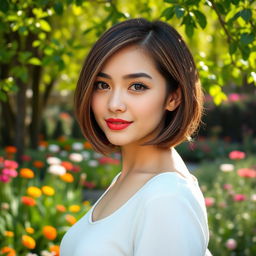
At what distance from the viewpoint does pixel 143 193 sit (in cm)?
148

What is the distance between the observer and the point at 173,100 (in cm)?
164

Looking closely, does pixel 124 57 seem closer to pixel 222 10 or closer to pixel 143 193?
pixel 143 193

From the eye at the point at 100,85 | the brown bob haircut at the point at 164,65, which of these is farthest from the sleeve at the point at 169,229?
the eye at the point at 100,85

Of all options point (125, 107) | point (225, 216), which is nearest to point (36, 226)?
point (225, 216)

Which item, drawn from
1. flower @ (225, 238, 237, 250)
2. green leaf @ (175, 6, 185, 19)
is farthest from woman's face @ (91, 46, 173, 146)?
flower @ (225, 238, 237, 250)

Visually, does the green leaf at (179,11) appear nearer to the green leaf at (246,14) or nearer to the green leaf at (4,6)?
the green leaf at (246,14)

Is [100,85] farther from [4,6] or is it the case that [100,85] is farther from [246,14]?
[4,6]

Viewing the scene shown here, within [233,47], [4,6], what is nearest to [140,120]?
[233,47]

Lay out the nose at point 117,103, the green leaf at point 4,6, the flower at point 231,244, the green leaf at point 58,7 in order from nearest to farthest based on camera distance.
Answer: the nose at point 117,103 → the green leaf at point 4,6 → the green leaf at point 58,7 → the flower at point 231,244

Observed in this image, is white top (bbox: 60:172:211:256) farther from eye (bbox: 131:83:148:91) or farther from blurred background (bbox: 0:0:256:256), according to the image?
blurred background (bbox: 0:0:256:256)

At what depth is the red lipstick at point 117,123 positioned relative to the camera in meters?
1.60

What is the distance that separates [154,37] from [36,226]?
264cm

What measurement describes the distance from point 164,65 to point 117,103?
176 mm

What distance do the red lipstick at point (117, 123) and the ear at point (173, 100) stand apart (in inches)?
5.4
